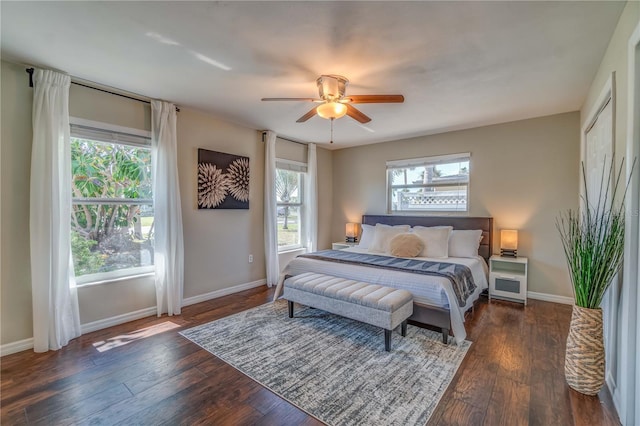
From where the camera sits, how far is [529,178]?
407 centimetres

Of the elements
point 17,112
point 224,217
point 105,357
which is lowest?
point 105,357

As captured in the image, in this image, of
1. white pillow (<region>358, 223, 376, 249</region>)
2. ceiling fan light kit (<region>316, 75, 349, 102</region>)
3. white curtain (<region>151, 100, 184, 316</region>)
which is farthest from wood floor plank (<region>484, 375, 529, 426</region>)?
white curtain (<region>151, 100, 184, 316</region>)

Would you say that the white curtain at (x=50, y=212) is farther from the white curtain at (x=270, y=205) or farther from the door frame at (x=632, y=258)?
the door frame at (x=632, y=258)

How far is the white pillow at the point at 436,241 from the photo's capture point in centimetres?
402

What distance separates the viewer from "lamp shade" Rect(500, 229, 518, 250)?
158 inches

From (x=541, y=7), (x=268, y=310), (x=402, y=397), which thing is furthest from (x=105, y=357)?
(x=541, y=7)

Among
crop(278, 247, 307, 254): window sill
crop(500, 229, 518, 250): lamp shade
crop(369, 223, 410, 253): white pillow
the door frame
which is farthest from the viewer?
crop(278, 247, 307, 254): window sill

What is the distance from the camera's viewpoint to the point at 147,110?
11.0 feet

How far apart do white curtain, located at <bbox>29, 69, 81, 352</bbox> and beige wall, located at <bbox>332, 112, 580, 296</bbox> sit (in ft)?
Answer: 16.0

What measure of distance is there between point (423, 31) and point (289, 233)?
13.3 feet

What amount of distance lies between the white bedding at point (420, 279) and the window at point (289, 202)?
1543 mm

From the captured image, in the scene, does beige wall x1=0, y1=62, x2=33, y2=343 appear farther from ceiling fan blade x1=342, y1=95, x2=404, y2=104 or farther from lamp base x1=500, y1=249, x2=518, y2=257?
lamp base x1=500, y1=249, x2=518, y2=257

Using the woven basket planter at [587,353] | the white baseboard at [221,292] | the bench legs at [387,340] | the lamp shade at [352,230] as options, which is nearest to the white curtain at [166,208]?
the white baseboard at [221,292]

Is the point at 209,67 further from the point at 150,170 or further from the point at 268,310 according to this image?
the point at 268,310
